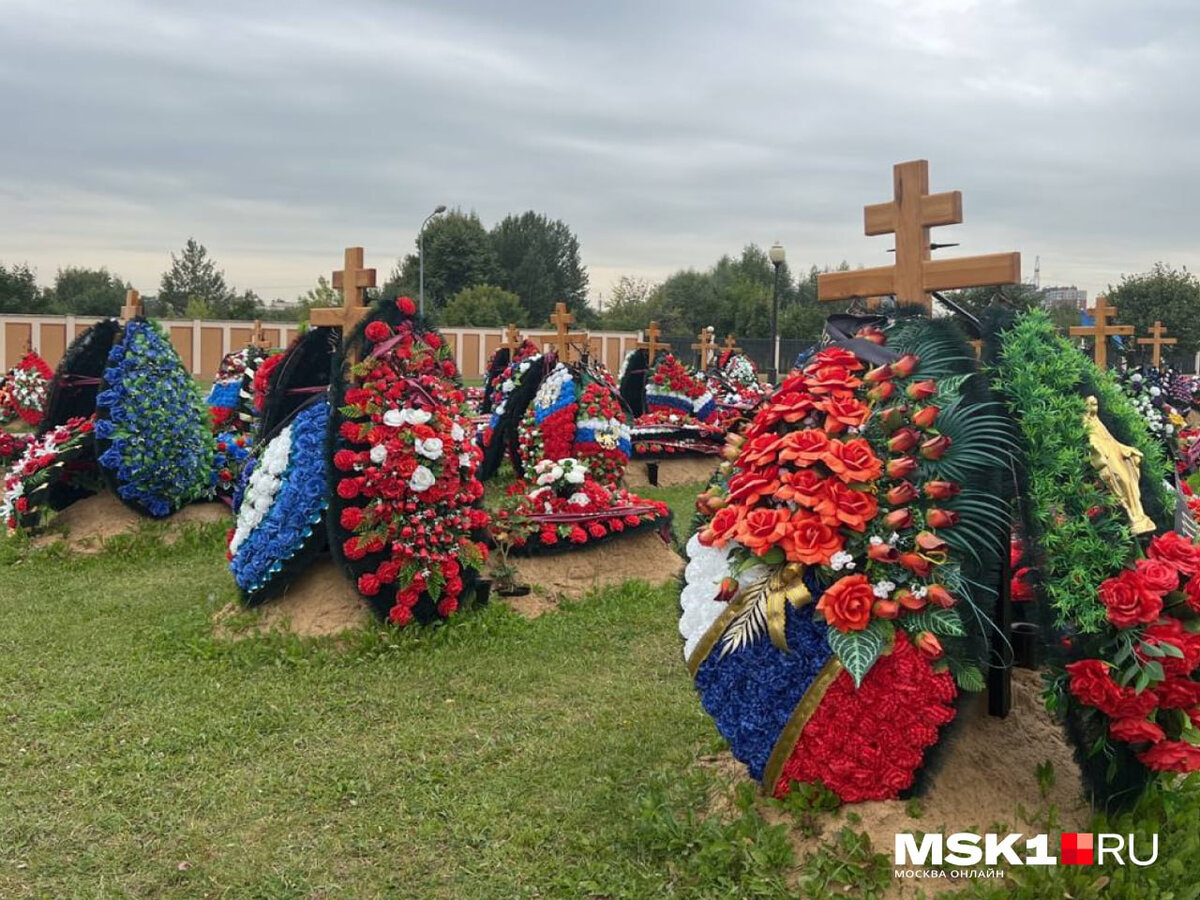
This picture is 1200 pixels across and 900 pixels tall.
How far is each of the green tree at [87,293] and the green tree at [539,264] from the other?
73.3 ft

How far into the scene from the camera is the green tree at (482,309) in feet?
165

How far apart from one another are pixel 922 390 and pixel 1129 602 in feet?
3.00

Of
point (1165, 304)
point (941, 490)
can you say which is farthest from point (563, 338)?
point (1165, 304)

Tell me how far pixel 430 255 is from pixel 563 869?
184ft

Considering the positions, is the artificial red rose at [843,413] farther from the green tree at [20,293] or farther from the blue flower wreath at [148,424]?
the green tree at [20,293]

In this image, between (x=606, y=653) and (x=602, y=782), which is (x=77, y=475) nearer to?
(x=606, y=653)

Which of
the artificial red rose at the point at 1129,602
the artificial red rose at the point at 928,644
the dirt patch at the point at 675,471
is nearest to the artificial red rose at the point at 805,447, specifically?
the artificial red rose at the point at 928,644

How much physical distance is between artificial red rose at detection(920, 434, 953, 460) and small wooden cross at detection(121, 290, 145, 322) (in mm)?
8363

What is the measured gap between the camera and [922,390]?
3227 mm

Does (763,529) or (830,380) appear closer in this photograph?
(763,529)

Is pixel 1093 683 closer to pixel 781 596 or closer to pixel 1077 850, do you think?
pixel 1077 850

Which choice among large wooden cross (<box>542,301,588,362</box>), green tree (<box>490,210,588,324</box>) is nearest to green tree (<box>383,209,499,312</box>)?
green tree (<box>490,210,588,324</box>)

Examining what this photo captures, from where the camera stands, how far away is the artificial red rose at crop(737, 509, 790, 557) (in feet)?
10.5

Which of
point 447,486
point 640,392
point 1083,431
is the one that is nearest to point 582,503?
point 447,486
